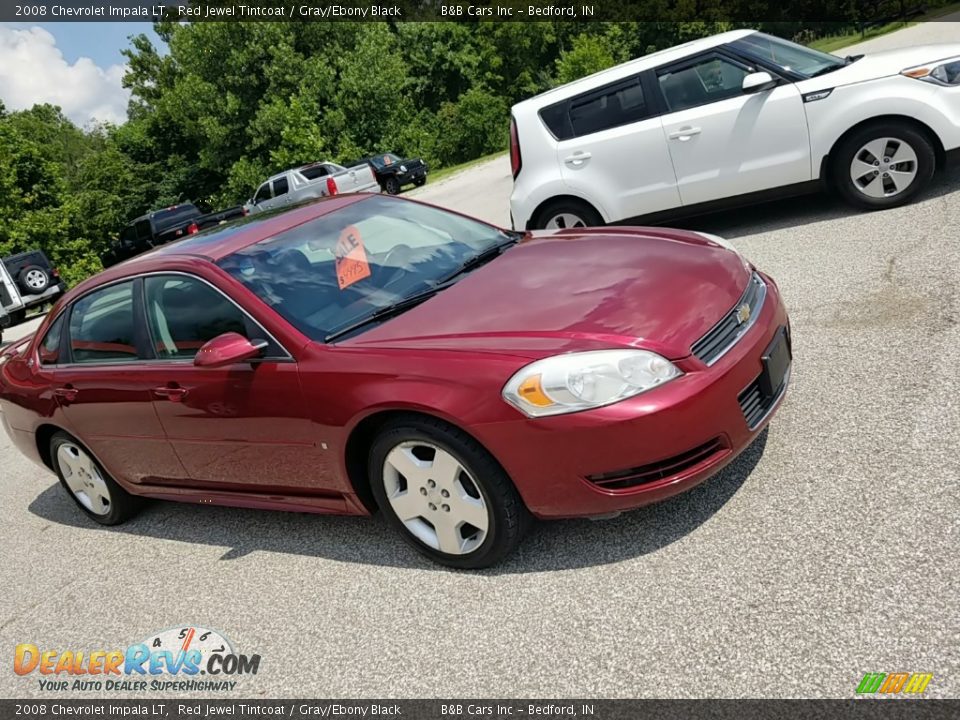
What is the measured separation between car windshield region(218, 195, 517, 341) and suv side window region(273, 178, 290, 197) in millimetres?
22284

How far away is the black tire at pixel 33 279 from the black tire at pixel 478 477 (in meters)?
18.9

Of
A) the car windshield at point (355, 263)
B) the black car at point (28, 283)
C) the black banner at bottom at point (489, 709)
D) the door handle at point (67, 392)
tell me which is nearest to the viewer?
the black banner at bottom at point (489, 709)

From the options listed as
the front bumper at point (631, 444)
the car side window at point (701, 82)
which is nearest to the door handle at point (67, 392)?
the front bumper at point (631, 444)

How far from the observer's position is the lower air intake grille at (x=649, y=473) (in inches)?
125

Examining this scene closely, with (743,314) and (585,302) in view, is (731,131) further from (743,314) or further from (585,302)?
(585,302)

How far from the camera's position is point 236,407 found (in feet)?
12.9

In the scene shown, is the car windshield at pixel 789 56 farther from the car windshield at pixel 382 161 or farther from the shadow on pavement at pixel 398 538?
the car windshield at pixel 382 161

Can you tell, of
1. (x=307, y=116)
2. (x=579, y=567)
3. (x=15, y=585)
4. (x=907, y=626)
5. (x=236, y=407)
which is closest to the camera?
(x=907, y=626)

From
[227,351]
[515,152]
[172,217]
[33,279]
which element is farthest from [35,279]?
[227,351]

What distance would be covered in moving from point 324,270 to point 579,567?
6.22 ft

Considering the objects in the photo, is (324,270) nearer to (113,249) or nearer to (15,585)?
(15,585)

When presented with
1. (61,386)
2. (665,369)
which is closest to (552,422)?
(665,369)

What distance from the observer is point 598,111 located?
7.93m

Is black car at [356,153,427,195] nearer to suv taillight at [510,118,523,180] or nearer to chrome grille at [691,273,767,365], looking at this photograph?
suv taillight at [510,118,523,180]
